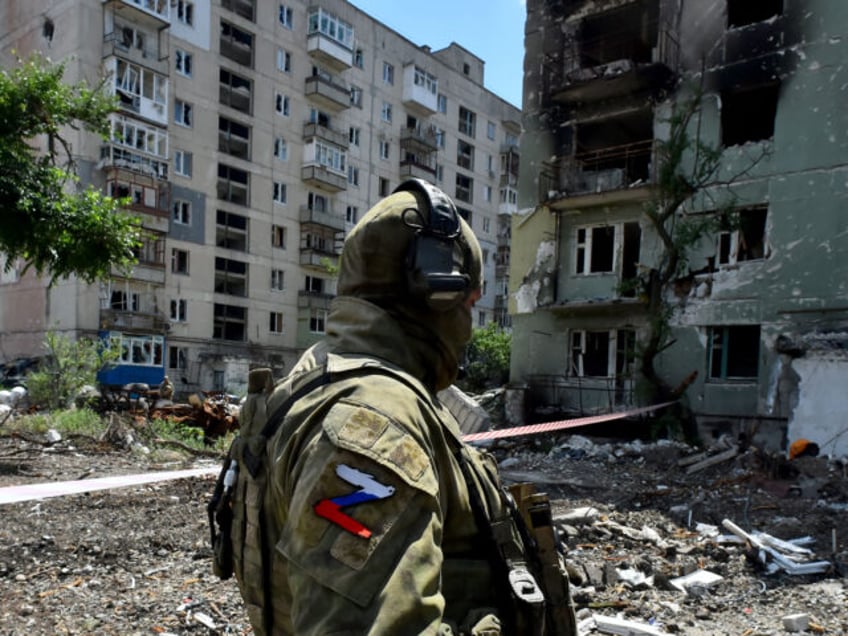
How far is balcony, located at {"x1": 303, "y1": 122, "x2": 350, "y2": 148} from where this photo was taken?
108 ft

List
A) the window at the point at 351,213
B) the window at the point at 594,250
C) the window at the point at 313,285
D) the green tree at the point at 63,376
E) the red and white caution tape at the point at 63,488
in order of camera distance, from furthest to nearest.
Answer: the window at the point at 351,213 < the window at the point at 313,285 < the window at the point at 594,250 < the green tree at the point at 63,376 < the red and white caution tape at the point at 63,488

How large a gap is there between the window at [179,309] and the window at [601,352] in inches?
737

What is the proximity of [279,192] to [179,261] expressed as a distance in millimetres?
6540

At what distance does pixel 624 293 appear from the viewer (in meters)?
15.9

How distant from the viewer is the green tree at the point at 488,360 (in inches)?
1090

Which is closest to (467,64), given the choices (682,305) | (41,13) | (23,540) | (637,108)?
(41,13)

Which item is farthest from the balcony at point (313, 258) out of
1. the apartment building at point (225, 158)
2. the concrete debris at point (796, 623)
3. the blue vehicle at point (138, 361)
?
the concrete debris at point (796, 623)

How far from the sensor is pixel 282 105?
32500mm

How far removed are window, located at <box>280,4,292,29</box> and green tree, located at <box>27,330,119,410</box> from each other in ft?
74.5

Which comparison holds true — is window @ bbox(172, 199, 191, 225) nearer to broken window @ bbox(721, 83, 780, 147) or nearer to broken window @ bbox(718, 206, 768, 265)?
broken window @ bbox(721, 83, 780, 147)

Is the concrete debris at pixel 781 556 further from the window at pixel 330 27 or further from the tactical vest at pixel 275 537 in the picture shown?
the window at pixel 330 27

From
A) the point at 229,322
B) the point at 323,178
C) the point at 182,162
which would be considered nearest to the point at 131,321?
the point at 229,322

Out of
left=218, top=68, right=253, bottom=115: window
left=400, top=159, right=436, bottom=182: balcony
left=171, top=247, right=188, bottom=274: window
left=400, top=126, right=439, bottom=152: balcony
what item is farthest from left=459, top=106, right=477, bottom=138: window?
left=171, top=247, right=188, bottom=274: window

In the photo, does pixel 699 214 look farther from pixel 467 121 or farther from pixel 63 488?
pixel 467 121
